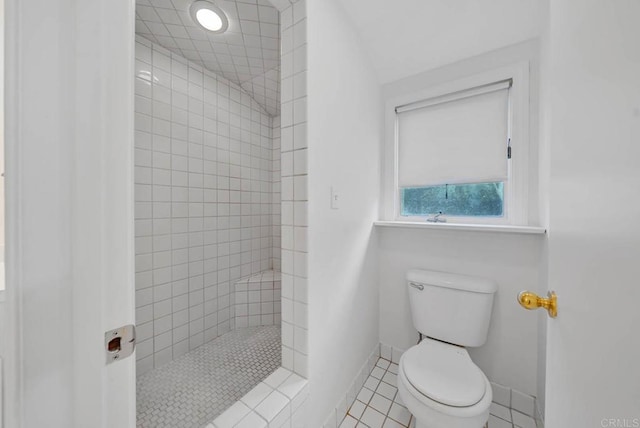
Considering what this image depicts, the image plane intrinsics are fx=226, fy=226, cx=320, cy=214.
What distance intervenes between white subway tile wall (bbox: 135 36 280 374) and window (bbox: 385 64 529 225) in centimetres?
125

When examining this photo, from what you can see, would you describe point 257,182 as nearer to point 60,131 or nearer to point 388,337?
point 388,337

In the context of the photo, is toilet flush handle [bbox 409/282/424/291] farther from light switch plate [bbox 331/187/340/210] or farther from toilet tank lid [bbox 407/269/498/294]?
light switch plate [bbox 331/187/340/210]

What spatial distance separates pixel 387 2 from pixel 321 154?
94cm

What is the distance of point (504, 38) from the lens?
127cm

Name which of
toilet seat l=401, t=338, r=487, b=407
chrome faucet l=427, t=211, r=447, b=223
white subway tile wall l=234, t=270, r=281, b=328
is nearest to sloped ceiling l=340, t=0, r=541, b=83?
chrome faucet l=427, t=211, r=447, b=223

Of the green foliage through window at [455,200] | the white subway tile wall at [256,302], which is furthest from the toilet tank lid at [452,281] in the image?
the white subway tile wall at [256,302]

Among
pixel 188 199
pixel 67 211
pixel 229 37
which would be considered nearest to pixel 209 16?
pixel 229 37

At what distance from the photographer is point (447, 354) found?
45.8 inches

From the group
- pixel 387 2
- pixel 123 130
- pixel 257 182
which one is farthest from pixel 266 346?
pixel 387 2

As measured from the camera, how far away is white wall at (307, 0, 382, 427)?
3.25 feet

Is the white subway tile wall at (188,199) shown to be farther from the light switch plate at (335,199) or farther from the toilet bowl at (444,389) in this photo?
the toilet bowl at (444,389)

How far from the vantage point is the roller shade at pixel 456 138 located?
1.36m

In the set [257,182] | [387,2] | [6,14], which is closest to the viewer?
[6,14]

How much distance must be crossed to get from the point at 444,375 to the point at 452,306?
386 millimetres
